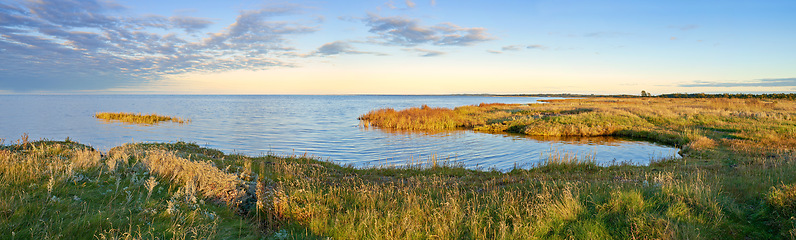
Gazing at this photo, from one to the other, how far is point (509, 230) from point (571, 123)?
1068 inches

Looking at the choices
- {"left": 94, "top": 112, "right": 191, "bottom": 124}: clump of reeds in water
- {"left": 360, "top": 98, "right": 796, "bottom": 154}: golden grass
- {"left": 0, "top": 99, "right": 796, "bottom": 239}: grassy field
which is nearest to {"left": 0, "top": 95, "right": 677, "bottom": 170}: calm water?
{"left": 360, "top": 98, "right": 796, "bottom": 154}: golden grass

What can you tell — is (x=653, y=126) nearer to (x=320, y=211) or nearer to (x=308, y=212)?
(x=320, y=211)

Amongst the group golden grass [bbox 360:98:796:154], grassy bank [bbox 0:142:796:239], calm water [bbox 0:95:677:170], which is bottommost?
calm water [bbox 0:95:677:170]

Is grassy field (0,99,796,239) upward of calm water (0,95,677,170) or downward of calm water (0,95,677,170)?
upward

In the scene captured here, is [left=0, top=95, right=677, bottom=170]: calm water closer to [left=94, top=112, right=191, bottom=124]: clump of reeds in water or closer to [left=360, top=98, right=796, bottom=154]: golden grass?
[left=360, top=98, right=796, bottom=154]: golden grass

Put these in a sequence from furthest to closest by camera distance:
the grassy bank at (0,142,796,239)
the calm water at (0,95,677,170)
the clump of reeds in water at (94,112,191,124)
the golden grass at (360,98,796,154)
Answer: the clump of reeds in water at (94,112,191,124)
the golden grass at (360,98,796,154)
the calm water at (0,95,677,170)
the grassy bank at (0,142,796,239)

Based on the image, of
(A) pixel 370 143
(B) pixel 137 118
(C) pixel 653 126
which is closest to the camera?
(A) pixel 370 143

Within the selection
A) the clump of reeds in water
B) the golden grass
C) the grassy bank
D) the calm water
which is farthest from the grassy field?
the clump of reeds in water

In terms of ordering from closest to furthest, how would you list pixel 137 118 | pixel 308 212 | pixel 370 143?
pixel 308 212 → pixel 370 143 → pixel 137 118

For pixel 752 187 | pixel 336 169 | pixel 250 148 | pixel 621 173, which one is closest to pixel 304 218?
pixel 336 169

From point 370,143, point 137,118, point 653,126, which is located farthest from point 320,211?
point 137,118

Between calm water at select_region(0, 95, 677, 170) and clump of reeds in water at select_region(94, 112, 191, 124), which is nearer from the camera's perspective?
calm water at select_region(0, 95, 677, 170)

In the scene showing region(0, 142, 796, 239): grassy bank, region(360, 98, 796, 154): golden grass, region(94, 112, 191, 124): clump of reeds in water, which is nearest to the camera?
region(0, 142, 796, 239): grassy bank

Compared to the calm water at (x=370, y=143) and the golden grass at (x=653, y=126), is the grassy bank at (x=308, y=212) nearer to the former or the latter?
the calm water at (x=370, y=143)
